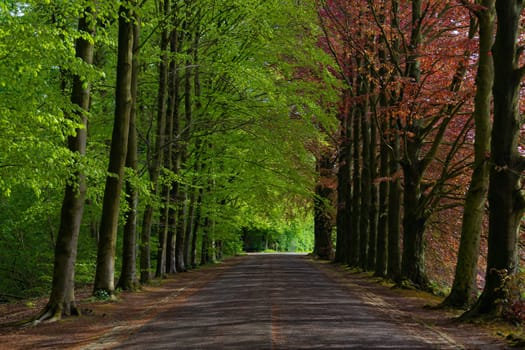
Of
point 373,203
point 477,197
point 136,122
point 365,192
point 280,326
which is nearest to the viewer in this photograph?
point 280,326

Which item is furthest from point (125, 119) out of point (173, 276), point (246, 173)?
point (246, 173)

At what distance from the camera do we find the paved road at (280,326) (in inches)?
344

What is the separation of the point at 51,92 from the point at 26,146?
1780 millimetres

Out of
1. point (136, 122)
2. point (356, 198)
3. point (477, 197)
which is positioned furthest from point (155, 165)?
point (356, 198)

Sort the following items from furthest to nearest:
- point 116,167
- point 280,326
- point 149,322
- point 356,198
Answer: point 356,198 → point 116,167 → point 149,322 → point 280,326

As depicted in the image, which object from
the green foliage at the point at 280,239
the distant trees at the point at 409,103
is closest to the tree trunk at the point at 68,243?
the distant trees at the point at 409,103

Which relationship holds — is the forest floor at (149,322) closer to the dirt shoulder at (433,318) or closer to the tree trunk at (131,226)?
the dirt shoulder at (433,318)

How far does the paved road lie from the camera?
873 cm

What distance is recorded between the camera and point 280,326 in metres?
10.4

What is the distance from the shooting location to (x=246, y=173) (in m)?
32.6

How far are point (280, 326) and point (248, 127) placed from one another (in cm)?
1602

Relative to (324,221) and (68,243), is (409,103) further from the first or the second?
(324,221)

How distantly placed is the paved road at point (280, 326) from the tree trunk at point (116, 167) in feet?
8.60

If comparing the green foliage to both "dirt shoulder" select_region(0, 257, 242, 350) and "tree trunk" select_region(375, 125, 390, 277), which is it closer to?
"tree trunk" select_region(375, 125, 390, 277)
